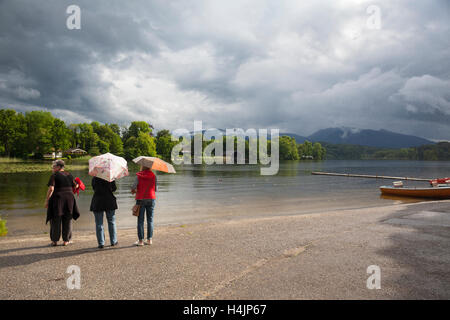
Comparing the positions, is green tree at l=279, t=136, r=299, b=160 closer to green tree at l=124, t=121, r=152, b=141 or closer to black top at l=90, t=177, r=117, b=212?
green tree at l=124, t=121, r=152, b=141

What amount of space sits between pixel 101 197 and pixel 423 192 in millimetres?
35353

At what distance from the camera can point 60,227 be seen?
8.56 meters

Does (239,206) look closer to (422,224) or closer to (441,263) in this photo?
(422,224)

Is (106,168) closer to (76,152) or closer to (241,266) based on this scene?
(241,266)

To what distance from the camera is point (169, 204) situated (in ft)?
80.9

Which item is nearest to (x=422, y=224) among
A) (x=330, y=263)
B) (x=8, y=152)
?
(x=330, y=263)

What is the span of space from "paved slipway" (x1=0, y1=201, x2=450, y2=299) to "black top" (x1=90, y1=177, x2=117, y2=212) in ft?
4.14

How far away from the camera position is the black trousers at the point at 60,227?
331 inches

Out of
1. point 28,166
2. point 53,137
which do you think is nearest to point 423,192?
point 28,166

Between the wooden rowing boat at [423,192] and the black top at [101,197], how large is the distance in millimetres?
34788

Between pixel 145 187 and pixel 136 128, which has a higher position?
pixel 136 128

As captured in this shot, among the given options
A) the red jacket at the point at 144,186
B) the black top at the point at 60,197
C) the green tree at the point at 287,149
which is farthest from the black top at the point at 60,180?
the green tree at the point at 287,149

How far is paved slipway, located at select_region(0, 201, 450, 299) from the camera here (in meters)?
5.20
